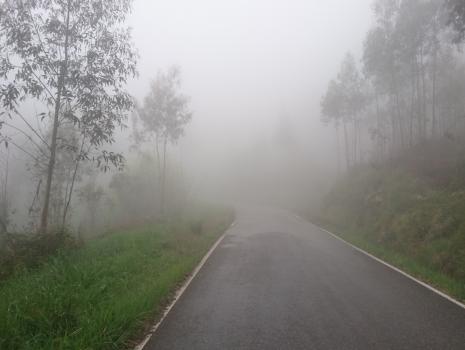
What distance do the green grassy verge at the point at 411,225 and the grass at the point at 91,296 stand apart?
636 centimetres

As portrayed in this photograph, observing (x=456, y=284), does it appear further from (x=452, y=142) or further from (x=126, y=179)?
(x=126, y=179)

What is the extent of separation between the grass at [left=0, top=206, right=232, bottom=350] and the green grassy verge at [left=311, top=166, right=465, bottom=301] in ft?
20.9

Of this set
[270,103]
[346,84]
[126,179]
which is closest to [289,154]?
[346,84]

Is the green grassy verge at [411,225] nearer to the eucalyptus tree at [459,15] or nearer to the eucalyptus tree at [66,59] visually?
the eucalyptus tree at [459,15]

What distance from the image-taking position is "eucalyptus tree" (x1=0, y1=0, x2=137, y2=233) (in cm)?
1020

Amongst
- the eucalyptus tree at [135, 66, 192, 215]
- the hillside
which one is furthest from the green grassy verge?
the eucalyptus tree at [135, 66, 192, 215]

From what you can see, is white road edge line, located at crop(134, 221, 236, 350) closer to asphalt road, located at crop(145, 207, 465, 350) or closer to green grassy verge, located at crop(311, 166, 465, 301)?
asphalt road, located at crop(145, 207, 465, 350)

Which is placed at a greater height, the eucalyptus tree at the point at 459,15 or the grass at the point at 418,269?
the eucalyptus tree at the point at 459,15

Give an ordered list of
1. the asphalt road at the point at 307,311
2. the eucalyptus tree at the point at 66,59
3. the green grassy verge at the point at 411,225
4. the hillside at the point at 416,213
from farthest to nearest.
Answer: the eucalyptus tree at the point at 66,59 → the hillside at the point at 416,213 → the green grassy verge at the point at 411,225 → the asphalt road at the point at 307,311

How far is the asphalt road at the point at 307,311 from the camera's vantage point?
15.0 ft

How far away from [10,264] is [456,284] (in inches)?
424

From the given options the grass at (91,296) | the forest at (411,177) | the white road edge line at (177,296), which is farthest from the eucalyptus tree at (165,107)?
the grass at (91,296)

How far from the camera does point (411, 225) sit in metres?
12.7

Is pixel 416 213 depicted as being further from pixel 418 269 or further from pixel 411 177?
pixel 411 177
